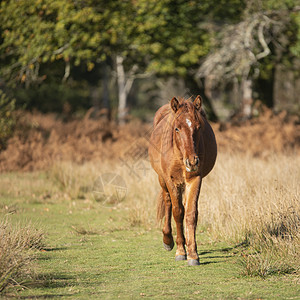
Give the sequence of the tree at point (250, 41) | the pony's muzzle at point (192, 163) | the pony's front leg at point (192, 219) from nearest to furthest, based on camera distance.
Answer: the pony's muzzle at point (192, 163) → the pony's front leg at point (192, 219) → the tree at point (250, 41)

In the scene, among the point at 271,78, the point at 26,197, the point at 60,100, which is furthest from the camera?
the point at 60,100

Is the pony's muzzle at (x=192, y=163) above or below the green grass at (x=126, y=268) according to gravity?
above

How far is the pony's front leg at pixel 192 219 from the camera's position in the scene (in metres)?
6.24

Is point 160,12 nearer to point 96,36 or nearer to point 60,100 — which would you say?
point 96,36

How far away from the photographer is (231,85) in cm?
2603

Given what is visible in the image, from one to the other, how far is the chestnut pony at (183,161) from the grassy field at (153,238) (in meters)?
0.38

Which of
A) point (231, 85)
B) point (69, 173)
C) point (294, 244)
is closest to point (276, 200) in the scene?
point (294, 244)

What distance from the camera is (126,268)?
624cm

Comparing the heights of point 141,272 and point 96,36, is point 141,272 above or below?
above

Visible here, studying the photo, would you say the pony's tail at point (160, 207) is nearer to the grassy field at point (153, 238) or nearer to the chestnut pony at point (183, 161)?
the chestnut pony at point (183, 161)

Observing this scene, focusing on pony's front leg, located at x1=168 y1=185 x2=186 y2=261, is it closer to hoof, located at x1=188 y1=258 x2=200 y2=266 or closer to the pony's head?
hoof, located at x1=188 y1=258 x2=200 y2=266

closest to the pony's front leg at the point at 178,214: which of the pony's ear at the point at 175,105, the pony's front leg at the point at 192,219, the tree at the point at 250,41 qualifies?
the pony's front leg at the point at 192,219

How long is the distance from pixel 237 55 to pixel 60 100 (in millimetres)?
21456

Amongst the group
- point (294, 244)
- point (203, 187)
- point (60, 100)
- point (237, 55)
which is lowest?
point (60, 100)
